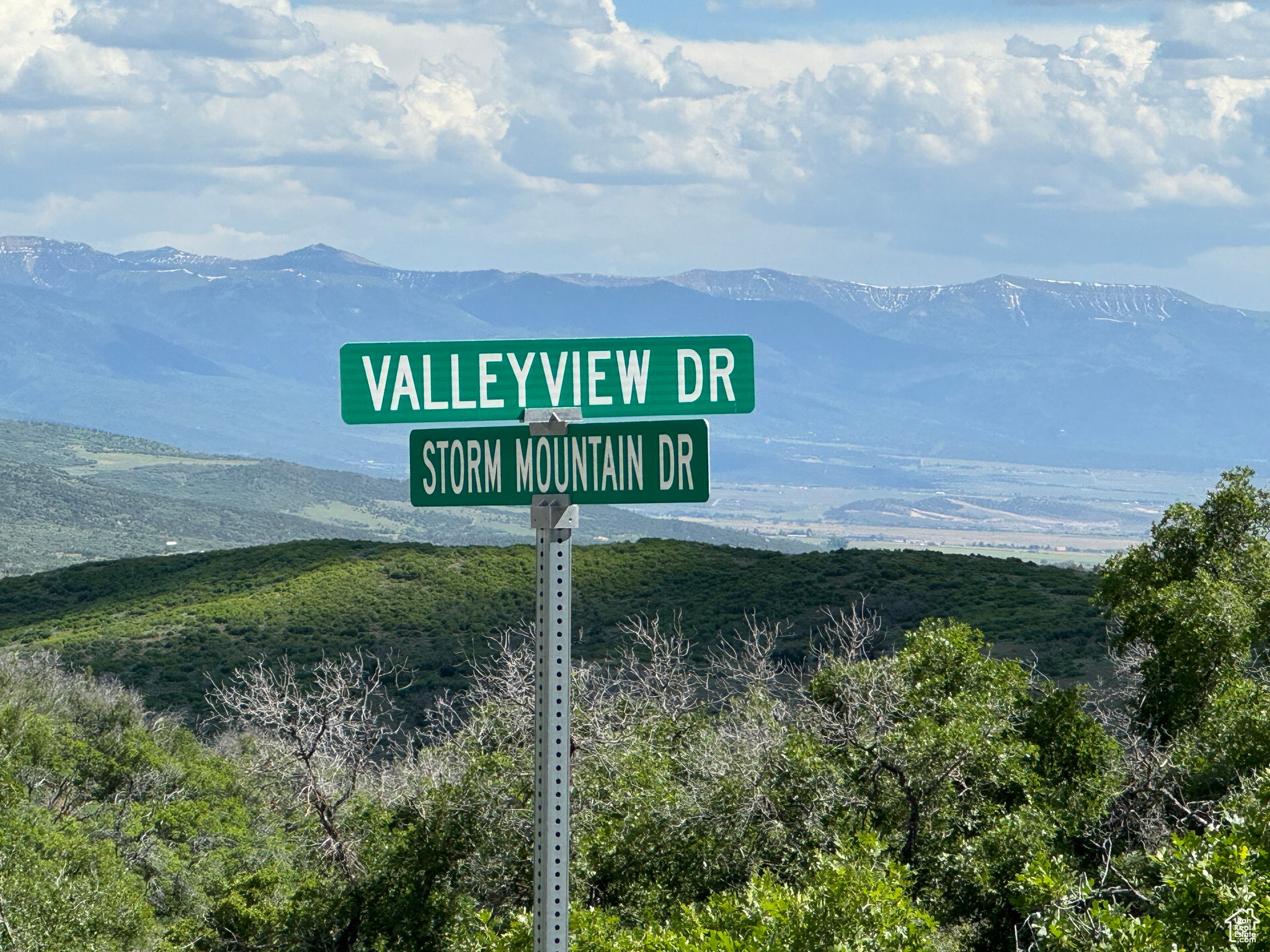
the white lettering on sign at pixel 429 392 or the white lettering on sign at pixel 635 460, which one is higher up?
the white lettering on sign at pixel 429 392

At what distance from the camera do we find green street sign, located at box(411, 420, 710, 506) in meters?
4.39

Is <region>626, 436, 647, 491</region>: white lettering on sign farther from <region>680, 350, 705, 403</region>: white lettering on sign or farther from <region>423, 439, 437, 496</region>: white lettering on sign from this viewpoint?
<region>423, 439, 437, 496</region>: white lettering on sign

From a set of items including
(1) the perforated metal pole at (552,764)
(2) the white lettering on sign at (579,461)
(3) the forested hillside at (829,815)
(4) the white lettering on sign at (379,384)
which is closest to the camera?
(1) the perforated metal pole at (552,764)

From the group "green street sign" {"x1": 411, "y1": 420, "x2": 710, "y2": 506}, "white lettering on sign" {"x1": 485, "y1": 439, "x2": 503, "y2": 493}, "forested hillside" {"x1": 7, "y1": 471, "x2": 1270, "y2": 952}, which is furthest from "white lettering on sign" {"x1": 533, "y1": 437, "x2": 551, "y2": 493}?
"forested hillside" {"x1": 7, "y1": 471, "x2": 1270, "y2": 952}

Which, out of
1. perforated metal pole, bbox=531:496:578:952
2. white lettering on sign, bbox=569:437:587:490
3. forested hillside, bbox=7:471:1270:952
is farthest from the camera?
forested hillside, bbox=7:471:1270:952

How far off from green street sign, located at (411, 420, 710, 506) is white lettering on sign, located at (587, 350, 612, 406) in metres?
0.09

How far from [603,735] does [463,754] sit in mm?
1656

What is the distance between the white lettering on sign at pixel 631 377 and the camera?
14.7 ft

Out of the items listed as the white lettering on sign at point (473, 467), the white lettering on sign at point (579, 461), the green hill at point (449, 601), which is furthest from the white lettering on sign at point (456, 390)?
the green hill at point (449, 601)

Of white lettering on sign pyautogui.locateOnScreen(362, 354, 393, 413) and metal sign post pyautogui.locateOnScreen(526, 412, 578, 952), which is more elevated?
white lettering on sign pyautogui.locateOnScreen(362, 354, 393, 413)

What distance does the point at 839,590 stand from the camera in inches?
2301

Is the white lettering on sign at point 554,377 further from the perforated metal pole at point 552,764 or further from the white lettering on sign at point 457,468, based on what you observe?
the perforated metal pole at point 552,764

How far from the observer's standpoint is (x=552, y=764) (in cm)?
405

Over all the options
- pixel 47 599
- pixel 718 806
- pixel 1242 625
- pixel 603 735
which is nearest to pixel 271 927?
pixel 603 735
